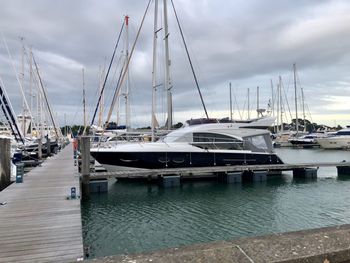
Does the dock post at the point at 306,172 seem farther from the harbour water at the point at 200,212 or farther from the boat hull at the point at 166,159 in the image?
the boat hull at the point at 166,159

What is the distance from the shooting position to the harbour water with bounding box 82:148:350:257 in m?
10.4

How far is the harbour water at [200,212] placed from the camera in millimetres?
10391

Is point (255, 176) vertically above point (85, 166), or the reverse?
point (85, 166)

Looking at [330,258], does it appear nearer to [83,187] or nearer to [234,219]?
[234,219]

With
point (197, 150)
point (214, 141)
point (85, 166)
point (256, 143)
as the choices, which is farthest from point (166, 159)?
point (256, 143)

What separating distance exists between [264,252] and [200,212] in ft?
38.9

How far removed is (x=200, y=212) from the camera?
1369cm

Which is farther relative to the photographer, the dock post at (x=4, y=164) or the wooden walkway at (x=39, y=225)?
the dock post at (x=4, y=164)

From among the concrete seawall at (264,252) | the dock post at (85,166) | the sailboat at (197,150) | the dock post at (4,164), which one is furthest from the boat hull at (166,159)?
the concrete seawall at (264,252)

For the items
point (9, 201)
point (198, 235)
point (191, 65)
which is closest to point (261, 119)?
point (191, 65)

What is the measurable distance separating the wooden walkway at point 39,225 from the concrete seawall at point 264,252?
13.8 feet

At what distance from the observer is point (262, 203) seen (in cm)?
1538

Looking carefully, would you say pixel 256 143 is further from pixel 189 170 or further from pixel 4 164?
pixel 4 164

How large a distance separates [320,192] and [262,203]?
4.81 m
